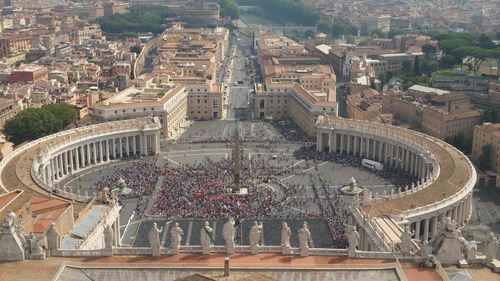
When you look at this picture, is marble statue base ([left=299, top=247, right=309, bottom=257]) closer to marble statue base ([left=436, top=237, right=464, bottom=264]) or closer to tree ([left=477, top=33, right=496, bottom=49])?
marble statue base ([left=436, top=237, right=464, bottom=264])

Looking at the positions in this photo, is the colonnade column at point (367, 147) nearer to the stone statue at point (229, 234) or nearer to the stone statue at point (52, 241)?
the stone statue at point (229, 234)

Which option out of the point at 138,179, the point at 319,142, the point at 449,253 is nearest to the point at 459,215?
the point at 449,253

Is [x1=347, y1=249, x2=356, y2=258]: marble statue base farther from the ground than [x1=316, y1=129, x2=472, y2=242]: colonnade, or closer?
farther from the ground

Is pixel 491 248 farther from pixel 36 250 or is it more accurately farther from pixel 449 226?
pixel 36 250

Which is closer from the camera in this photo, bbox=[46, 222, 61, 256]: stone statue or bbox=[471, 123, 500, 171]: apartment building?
bbox=[46, 222, 61, 256]: stone statue

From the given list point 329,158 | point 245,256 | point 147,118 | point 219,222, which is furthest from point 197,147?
point 245,256

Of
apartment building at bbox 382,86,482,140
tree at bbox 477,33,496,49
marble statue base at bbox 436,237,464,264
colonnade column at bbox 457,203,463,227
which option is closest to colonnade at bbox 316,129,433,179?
colonnade column at bbox 457,203,463,227

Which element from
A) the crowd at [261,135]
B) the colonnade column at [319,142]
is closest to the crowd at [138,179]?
the crowd at [261,135]
